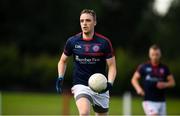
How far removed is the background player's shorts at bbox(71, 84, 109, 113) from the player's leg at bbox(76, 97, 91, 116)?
0.30 feet

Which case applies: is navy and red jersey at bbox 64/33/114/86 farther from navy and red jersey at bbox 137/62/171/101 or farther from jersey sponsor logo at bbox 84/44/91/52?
navy and red jersey at bbox 137/62/171/101

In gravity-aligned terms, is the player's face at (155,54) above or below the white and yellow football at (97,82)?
above

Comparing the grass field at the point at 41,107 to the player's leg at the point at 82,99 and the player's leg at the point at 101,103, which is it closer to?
the player's leg at the point at 101,103

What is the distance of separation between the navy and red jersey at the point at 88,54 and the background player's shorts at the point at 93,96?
131 millimetres

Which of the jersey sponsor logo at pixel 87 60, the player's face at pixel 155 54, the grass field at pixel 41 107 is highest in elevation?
the jersey sponsor logo at pixel 87 60

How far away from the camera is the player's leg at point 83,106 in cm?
1053

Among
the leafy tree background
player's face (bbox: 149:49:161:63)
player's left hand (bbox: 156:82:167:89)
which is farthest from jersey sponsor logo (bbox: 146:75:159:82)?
the leafy tree background

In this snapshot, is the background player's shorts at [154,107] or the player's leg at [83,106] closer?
the player's leg at [83,106]

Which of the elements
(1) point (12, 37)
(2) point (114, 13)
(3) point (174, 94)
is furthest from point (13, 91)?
(2) point (114, 13)

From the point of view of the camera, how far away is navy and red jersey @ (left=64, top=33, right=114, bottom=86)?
11086mm

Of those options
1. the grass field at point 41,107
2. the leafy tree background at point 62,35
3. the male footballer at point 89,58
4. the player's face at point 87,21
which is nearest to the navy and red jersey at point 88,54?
the male footballer at point 89,58

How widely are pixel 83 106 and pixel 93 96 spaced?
48 cm

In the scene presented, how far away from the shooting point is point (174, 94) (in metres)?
43.9

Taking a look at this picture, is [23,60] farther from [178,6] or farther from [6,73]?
[178,6]
